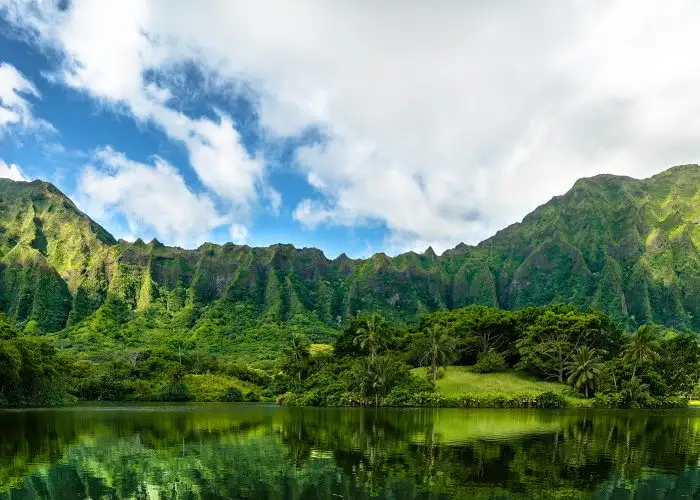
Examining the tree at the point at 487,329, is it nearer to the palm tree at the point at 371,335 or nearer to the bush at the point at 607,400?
the palm tree at the point at 371,335

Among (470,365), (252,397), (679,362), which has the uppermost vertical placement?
(679,362)

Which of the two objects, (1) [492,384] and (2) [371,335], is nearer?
(1) [492,384]

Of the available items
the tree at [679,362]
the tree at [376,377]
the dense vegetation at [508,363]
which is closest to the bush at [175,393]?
the dense vegetation at [508,363]

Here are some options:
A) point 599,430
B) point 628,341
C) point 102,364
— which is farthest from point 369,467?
point 102,364

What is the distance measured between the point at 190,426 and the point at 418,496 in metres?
43.2

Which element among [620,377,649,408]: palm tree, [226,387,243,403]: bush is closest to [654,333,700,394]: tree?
[620,377,649,408]: palm tree

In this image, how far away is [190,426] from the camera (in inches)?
2397

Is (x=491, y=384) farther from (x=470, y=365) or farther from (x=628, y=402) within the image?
(x=628, y=402)

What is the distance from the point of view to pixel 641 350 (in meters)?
97.1

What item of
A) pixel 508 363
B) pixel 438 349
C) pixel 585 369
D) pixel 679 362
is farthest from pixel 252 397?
pixel 679 362

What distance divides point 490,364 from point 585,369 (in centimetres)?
1883

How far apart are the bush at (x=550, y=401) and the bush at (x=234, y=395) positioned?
7925cm

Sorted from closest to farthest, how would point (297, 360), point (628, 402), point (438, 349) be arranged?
point (628, 402) < point (438, 349) < point (297, 360)

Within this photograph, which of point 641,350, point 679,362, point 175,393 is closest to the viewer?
point 641,350
